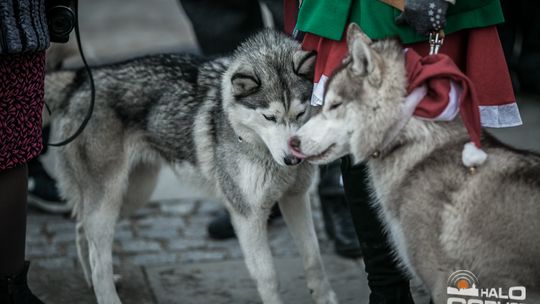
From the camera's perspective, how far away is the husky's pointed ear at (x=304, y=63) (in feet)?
12.4

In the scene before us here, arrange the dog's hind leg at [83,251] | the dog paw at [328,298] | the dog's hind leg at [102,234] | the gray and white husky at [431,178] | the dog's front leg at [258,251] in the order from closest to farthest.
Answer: the gray and white husky at [431,178] < the dog's front leg at [258,251] < the dog paw at [328,298] < the dog's hind leg at [102,234] < the dog's hind leg at [83,251]

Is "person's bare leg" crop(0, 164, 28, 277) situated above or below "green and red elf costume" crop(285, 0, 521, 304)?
below

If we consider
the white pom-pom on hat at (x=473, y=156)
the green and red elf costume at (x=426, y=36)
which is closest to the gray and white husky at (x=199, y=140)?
the green and red elf costume at (x=426, y=36)

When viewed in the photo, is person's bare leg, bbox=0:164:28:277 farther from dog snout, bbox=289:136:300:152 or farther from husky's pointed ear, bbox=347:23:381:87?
husky's pointed ear, bbox=347:23:381:87

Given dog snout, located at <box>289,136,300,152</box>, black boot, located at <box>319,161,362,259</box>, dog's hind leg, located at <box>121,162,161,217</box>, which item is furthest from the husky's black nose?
black boot, located at <box>319,161,362,259</box>

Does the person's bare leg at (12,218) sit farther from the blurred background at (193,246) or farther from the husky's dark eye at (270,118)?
the husky's dark eye at (270,118)

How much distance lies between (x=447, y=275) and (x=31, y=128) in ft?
5.85

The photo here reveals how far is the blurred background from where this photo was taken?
15.4 ft

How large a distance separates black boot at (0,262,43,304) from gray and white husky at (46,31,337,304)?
792mm

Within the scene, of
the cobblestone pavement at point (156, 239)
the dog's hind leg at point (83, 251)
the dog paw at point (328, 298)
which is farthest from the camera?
the cobblestone pavement at point (156, 239)

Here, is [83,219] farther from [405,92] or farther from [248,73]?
[405,92]

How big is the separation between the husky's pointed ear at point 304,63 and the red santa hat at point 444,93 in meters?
0.76

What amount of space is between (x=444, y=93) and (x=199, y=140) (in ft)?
5.57

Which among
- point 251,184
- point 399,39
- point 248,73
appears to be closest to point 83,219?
point 251,184
